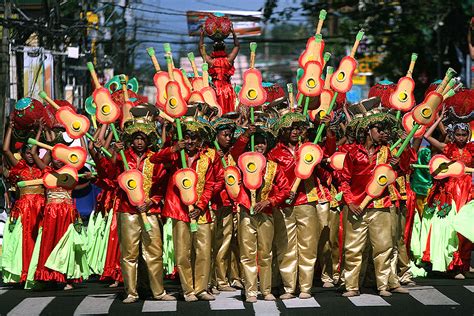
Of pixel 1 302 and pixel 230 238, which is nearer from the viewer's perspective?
pixel 1 302

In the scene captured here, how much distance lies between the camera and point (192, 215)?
11.3m

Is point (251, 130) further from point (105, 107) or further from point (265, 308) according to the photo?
point (265, 308)

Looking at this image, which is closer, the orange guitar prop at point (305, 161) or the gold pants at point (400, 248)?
the orange guitar prop at point (305, 161)

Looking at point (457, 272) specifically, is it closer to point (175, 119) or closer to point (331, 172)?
point (331, 172)

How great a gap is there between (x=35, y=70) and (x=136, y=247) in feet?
56.2

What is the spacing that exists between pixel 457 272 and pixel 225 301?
3.11 metres

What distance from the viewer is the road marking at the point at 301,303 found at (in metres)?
11.2

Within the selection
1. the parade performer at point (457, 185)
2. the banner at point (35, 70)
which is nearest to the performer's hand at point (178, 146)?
the parade performer at point (457, 185)

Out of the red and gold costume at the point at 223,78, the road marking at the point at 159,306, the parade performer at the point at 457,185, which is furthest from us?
the red and gold costume at the point at 223,78

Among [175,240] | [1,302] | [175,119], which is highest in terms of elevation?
[175,119]

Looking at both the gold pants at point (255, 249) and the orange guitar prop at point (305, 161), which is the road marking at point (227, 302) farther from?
the orange guitar prop at point (305, 161)

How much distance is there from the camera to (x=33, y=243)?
1332 cm

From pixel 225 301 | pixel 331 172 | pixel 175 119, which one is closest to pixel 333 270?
pixel 331 172

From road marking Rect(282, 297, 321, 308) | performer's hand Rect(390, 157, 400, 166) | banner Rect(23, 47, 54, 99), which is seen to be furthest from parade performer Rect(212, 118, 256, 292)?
banner Rect(23, 47, 54, 99)
